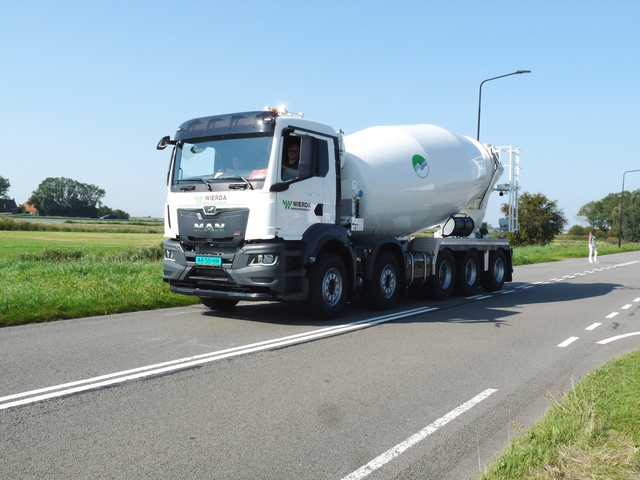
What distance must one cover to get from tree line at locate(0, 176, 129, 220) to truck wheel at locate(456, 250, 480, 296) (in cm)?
11014

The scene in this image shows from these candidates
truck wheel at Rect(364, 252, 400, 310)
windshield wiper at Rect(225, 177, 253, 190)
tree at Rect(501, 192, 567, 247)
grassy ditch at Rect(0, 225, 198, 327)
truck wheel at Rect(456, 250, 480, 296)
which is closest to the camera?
windshield wiper at Rect(225, 177, 253, 190)

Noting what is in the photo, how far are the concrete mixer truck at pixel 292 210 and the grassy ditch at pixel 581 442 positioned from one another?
514cm

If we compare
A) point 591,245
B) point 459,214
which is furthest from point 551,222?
point 459,214

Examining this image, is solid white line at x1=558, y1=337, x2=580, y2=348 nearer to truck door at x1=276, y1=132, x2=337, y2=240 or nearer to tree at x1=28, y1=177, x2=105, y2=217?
truck door at x1=276, y1=132, x2=337, y2=240

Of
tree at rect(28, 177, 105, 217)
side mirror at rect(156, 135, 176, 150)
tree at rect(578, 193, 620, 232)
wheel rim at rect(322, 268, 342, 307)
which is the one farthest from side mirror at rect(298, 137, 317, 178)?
tree at rect(578, 193, 620, 232)

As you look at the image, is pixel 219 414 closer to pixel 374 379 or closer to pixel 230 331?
pixel 374 379

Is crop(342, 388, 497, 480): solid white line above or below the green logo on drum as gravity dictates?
below

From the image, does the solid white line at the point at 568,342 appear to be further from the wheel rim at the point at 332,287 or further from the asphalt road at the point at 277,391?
the wheel rim at the point at 332,287

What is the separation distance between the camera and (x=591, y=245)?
3300cm

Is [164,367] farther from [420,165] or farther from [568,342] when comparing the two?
[420,165]

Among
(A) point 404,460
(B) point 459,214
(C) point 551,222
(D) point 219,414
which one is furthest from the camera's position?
(C) point 551,222

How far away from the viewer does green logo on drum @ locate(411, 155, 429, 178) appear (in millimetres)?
12633

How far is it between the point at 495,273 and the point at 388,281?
526 cm

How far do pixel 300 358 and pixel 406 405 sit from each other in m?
1.99
